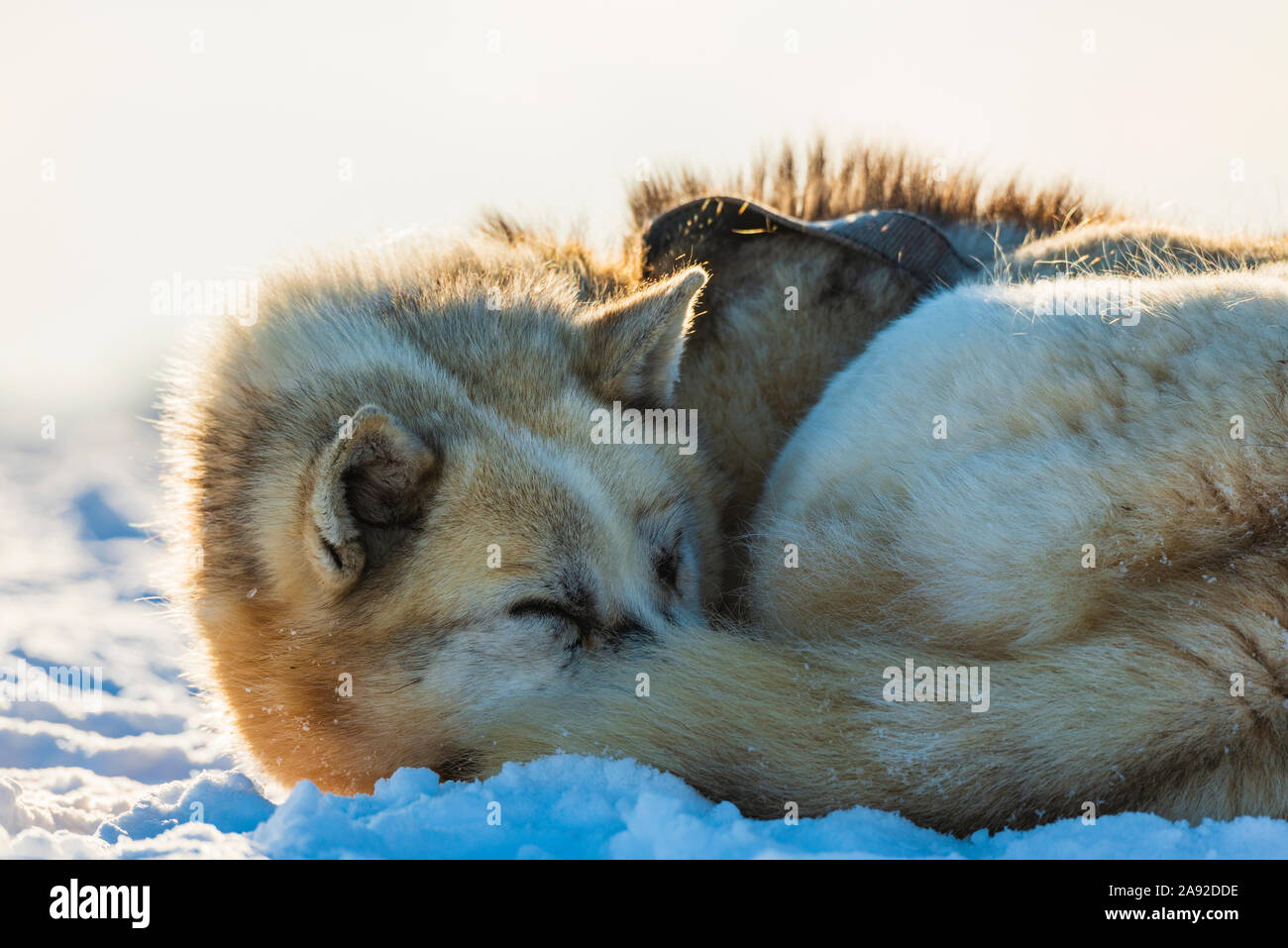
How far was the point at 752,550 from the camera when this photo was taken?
273cm

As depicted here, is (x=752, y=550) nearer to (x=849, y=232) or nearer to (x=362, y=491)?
(x=362, y=491)

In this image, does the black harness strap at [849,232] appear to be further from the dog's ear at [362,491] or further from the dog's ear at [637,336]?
the dog's ear at [362,491]

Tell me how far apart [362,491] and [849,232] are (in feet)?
6.94

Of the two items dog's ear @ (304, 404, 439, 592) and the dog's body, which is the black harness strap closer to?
the dog's body

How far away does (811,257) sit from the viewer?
369 centimetres

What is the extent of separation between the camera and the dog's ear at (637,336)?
293 centimetres

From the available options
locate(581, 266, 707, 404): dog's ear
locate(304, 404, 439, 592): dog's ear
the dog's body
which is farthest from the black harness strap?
locate(304, 404, 439, 592): dog's ear

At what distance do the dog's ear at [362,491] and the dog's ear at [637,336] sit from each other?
0.71 metres

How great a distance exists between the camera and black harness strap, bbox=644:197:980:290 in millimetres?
3637

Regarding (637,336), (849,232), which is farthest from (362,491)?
(849,232)

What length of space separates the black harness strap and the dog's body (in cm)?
48

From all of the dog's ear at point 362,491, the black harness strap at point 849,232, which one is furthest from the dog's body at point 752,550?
the black harness strap at point 849,232

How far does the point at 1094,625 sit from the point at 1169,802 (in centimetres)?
38
